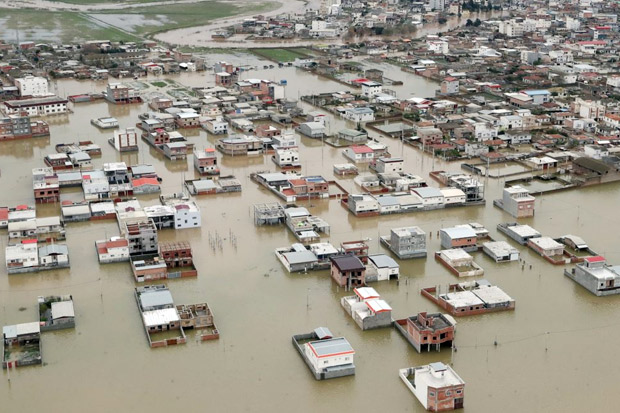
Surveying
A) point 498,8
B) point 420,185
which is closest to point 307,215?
point 420,185

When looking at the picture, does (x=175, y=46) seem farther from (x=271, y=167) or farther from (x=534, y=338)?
(x=534, y=338)

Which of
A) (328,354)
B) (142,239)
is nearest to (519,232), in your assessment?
(328,354)

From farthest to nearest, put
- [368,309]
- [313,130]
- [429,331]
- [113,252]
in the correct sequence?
[313,130] → [113,252] → [368,309] → [429,331]

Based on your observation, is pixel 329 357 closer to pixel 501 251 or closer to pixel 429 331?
pixel 429 331

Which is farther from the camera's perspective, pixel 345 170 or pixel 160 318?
pixel 345 170

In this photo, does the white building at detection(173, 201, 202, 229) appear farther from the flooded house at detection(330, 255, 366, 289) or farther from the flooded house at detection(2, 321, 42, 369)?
the flooded house at detection(2, 321, 42, 369)

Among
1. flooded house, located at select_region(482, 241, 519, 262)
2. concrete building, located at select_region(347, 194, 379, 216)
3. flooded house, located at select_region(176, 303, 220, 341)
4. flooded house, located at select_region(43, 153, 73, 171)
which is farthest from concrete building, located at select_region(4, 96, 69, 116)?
flooded house, located at select_region(482, 241, 519, 262)

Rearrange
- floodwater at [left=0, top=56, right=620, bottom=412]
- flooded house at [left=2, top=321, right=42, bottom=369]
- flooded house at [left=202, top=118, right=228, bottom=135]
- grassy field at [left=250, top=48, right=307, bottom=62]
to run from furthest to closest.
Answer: grassy field at [left=250, top=48, right=307, bottom=62] → flooded house at [left=202, top=118, right=228, bottom=135] → flooded house at [left=2, top=321, right=42, bottom=369] → floodwater at [left=0, top=56, right=620, bottom=412]
